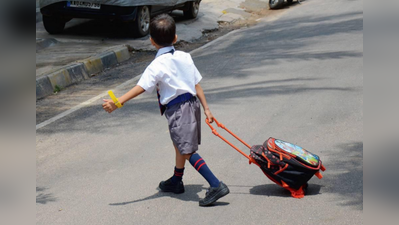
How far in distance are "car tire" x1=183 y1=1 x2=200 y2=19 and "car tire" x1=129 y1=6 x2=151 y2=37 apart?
2.56m

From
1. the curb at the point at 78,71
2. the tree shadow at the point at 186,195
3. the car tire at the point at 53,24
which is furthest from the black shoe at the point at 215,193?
the car tire at the point at 53,24

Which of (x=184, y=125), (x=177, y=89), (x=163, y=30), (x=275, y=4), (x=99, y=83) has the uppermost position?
(x=163, y=30)

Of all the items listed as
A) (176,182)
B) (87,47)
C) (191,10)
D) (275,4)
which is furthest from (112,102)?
(275,4)

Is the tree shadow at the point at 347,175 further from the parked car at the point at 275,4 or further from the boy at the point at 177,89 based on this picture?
the parked car at the point at 275,4

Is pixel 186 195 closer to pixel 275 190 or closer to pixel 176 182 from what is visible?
pixel 176 182

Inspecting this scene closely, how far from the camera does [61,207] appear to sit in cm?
462

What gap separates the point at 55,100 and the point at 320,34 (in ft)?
21.0

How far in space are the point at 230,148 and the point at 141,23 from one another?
7.37m

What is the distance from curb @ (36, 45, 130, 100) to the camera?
878 centimetres

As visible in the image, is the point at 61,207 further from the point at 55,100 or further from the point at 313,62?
the point at 313,62

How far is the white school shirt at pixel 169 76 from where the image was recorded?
4277mm

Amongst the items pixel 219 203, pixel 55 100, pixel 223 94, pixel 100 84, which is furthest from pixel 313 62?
pixel 219 203

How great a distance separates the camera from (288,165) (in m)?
4.40

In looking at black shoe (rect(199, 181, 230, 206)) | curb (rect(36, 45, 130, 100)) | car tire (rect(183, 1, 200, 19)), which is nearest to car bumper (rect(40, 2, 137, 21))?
curb (rect(36, 45, 130, 100))
